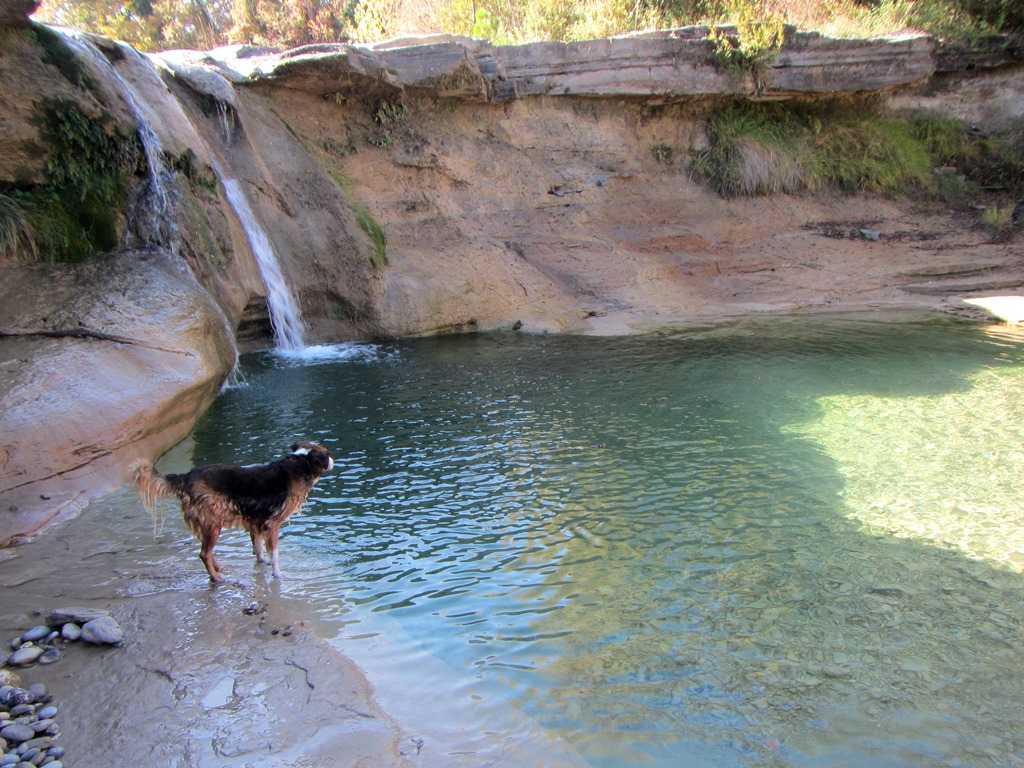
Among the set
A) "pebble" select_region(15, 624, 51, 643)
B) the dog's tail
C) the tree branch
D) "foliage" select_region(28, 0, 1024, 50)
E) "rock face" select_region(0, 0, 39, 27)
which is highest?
"foliage" select_region(28, 0, 1024, 50)

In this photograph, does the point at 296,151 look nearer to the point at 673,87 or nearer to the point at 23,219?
the point at 23,219

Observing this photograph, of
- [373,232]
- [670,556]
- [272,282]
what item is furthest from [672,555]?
[373,232]

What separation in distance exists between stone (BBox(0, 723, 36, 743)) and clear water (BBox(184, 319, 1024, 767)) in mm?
1299

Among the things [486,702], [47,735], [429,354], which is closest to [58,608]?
[47,735]

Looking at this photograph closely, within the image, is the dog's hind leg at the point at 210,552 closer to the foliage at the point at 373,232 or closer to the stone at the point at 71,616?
the stone at the point at 71,616

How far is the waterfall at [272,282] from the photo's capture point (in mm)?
9797

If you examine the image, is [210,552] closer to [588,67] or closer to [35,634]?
[35,634]

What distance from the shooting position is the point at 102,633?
3.50 meters

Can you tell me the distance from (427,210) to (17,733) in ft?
35.4

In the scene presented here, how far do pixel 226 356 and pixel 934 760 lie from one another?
252 inches

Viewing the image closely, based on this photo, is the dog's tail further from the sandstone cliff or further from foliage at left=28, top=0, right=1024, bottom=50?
foliage at left=28, top=0, right=1024, bottom=50

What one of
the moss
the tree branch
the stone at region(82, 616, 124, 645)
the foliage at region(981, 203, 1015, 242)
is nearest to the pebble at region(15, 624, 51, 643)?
the stone at region(82, 616, 124, 645)

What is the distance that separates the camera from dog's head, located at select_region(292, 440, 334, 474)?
4.36 m

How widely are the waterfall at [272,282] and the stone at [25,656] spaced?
22.3ft
